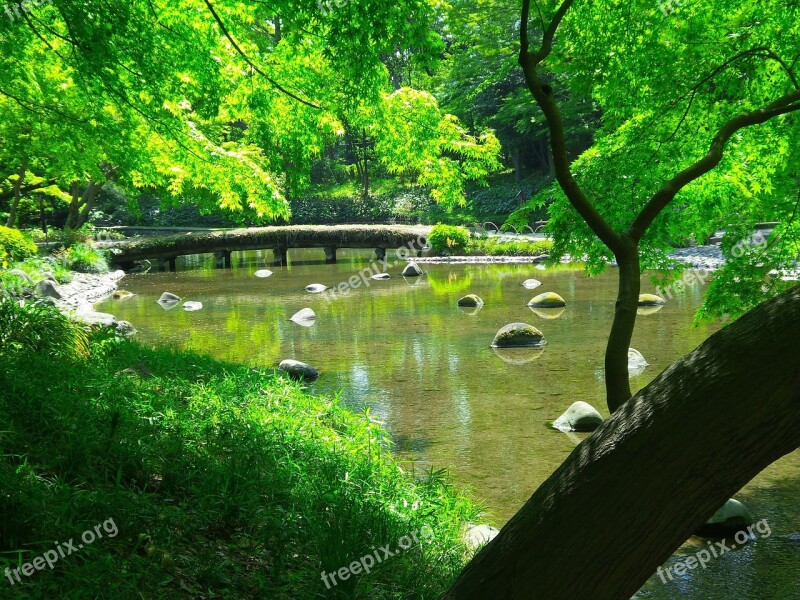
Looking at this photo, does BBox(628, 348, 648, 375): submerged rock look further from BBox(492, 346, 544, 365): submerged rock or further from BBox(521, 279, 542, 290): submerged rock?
BBox(521, 279, 542, 290): submerged rock

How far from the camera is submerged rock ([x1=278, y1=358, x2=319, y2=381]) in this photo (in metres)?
9.87

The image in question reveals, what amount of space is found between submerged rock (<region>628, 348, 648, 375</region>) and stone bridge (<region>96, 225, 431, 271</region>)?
17.8 metres

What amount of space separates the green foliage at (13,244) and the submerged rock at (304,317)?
5795mm

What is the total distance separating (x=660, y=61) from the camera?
583 cm

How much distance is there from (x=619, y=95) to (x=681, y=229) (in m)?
1.28

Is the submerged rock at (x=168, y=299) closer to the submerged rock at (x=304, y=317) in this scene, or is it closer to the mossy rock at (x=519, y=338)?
the submerged rock at (x=304, y=317)

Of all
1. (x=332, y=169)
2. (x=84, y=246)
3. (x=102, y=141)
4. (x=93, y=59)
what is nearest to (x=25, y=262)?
(x=84, y=246)

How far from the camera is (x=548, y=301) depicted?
15430mm

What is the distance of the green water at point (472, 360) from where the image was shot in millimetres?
5707

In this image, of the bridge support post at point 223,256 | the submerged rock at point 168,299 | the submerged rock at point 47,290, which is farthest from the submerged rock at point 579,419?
the bridge support post at point 223,256

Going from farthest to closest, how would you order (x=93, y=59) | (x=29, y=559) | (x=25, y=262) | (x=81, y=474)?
(x=25, y=262) → (x=93, y=59) → (x=81, y=474) → (x=29, y=559)

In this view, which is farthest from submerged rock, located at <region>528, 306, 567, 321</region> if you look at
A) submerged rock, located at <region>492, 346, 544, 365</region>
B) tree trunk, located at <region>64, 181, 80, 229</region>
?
tree trunk, located at <region>64, 181, 80, 229</region>

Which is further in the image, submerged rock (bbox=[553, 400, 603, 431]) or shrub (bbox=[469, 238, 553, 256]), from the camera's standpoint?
shrub (bbox=[469, 238, 553, 256])

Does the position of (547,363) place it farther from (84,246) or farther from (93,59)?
(84,246)
